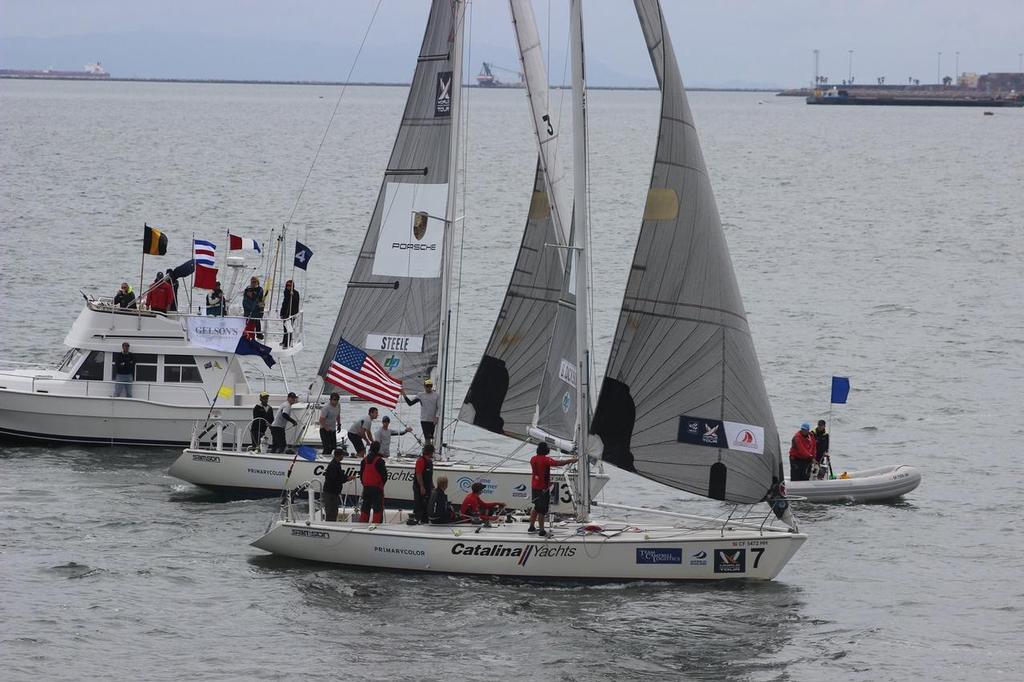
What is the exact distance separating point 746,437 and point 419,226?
933 cm

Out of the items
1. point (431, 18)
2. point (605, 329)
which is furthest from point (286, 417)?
point (605, 329)

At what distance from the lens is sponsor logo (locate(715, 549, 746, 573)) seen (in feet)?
83.8

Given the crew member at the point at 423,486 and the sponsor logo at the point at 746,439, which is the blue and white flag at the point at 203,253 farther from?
the sponsor logo at the point at 746,439

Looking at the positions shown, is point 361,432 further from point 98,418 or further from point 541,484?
point 98,418

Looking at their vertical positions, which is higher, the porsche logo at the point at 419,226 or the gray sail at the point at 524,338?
the porsche logo at the point at 419,226

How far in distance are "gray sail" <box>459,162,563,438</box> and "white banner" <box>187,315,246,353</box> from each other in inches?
291

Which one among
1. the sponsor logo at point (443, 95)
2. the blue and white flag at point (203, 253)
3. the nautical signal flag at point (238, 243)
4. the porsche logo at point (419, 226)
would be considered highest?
the sponsor logo at point (443, 95)

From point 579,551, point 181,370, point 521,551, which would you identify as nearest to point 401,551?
point 521,551

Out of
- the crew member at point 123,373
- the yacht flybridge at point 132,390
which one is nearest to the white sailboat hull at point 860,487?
the yacht flybridge at point 132,390

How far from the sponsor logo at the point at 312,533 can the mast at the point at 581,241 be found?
4265 millimetres

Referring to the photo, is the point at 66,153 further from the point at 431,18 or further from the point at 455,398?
the point at 431,18

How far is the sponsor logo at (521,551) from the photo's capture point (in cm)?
2538

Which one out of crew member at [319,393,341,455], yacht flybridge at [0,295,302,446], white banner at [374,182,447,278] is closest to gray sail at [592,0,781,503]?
white banner at [374,182,447,278]

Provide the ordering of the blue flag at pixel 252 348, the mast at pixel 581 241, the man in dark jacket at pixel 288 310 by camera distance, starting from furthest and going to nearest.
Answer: the man in dark jacket at pixel 288 310 → the blue flag at pixel 252 348 → the mast at pixel 581 241
